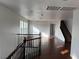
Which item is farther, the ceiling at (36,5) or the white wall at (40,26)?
the white wall at (40,26)

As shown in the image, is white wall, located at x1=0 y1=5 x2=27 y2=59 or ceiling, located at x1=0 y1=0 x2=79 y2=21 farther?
white wall, located at x1=0 y1=5 x2=27 y2=59

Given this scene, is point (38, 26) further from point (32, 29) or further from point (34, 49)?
point (34, 49)

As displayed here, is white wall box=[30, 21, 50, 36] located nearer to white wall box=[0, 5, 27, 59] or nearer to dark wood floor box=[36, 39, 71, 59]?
dark wood floor box=[36, 39, 71, 59]

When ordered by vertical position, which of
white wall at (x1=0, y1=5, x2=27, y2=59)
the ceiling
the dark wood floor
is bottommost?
the dark wood floor

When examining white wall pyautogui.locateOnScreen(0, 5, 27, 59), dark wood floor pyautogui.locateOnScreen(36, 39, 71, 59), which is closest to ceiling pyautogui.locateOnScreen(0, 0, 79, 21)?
white wall pyautogui.locateOnScreen(0, 5, 27, 59)

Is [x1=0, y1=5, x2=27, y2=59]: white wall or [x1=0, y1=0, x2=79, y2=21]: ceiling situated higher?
[x1=0, y1=0, x2=79, y2=21]: ceiling

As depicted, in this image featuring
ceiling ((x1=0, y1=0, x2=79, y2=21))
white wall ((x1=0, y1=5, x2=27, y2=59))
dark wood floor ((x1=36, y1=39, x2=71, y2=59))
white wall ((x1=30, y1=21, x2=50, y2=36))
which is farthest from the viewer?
white wall ((x1=30, y1=21, x2=50, y2=36))

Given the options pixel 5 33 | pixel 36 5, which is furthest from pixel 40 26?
pixel 36 5

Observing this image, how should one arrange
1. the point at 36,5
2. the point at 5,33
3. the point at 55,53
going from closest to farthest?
1. the point at 36,5
2. the point at 5,33
3. the point at 55,53

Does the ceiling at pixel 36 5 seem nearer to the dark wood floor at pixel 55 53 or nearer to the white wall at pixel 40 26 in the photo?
the dark wood floor at pixel 55 53

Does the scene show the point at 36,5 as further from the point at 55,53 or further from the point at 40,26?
the point at 40,26

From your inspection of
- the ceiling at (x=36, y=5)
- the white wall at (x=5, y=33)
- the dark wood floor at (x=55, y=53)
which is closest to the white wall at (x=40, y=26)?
the dark wood floor at (x=55, y=53)

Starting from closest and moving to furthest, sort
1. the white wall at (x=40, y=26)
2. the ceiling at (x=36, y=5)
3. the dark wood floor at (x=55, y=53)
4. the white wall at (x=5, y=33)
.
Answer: the ceiling at (x=36, y=5), the white wall at (x=5, y=33), the dark wood floor at (x=55, y=53), the white wall at (x=40, y=26)

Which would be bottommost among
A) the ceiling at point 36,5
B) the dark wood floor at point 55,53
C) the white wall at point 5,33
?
the dark wood floor at point 55,53
